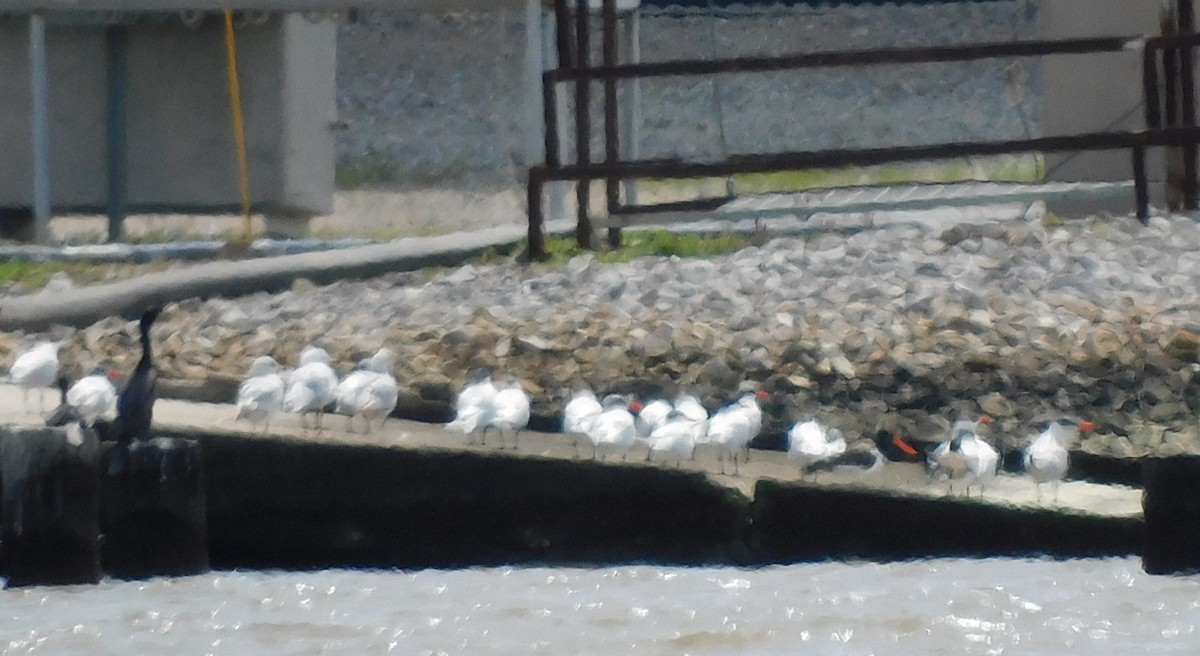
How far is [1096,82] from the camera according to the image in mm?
12414

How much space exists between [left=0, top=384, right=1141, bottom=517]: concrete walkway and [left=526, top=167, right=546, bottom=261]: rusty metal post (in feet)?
11.2

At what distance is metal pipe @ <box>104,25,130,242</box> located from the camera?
44.3 feet

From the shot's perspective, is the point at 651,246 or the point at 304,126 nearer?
the point at 651,246

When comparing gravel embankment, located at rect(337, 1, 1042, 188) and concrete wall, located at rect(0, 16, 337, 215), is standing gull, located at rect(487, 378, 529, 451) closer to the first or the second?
concrete wall, located at rect(0, 16, 337, 215)

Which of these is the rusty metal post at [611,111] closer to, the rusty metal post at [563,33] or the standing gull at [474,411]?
the rusty metal post at [563,33]

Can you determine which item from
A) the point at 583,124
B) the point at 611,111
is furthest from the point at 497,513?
the point at 611,111

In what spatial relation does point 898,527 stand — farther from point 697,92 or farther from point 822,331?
point 697,92

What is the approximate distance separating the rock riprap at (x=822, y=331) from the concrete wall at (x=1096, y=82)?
6.46 ft

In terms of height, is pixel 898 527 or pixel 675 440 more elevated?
pixel 675 440

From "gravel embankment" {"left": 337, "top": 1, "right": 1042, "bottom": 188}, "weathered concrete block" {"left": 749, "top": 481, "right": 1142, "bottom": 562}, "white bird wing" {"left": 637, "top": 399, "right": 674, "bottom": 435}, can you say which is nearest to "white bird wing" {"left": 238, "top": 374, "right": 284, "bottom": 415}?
"white bird wing" {"left": 637, "top": 399, "right": 674, "bottom": 435}

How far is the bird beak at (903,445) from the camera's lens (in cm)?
769

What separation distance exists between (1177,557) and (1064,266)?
3.14m

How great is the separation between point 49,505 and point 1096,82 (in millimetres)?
7713

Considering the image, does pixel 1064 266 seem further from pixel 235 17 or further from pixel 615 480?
pixel 235 17
